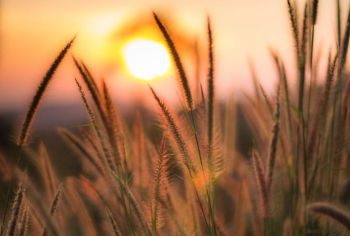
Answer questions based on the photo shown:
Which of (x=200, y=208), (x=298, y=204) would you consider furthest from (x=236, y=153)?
(x=200, y=208)

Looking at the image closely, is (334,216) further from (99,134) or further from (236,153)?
(236,153)

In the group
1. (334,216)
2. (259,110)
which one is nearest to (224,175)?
(259,110)

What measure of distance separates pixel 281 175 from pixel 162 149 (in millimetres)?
944

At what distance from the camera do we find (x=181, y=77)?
4.30 ft

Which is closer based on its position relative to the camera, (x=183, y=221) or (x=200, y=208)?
(x=200, y=208)

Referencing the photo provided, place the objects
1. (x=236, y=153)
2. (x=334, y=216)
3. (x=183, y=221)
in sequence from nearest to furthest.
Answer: (x=334, y=216), (x=183, y=221), (x=236, y=153)

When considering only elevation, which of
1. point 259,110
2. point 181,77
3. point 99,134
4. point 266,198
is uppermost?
point 259,110

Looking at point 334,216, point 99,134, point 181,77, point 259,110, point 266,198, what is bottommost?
point 334,216

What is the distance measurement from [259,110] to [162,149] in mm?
722

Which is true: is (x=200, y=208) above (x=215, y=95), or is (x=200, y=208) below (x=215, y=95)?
below

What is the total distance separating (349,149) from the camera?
1.90 meters

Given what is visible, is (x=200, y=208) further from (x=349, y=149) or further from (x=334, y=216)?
(x=349, y=149)

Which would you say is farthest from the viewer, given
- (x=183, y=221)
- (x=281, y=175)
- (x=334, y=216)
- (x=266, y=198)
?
(x=281, y=175)

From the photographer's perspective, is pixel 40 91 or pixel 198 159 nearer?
pixel 40 91
